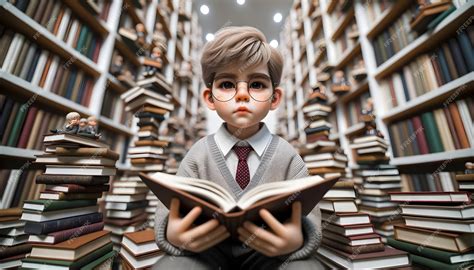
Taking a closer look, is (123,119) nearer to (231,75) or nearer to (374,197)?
(231,75)

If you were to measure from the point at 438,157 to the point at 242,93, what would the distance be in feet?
4.86

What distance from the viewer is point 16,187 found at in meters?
1.19

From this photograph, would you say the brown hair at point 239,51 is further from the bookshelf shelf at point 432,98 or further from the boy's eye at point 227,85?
the bookshelf shelf at point 432,98

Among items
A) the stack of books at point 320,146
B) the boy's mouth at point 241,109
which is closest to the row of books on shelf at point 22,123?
the boy's mouth at point 241,109

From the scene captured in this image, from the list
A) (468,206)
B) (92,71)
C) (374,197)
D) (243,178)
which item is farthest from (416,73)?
(92,71)

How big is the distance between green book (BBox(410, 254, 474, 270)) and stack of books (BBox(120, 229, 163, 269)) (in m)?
1.15

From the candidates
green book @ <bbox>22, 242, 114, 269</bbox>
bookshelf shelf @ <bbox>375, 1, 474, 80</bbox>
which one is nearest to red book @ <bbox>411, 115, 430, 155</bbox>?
bookshelf shelf @ <bbox>375, 1, 474, 80</bbox>

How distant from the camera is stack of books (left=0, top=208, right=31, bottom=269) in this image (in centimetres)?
83

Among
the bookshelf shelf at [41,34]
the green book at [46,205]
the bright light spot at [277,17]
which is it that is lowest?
the green book at [46,205]

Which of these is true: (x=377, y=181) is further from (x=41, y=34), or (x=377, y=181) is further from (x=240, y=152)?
(x=41, y=34)

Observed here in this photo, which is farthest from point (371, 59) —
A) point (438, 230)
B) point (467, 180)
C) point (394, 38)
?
point (438, 230)

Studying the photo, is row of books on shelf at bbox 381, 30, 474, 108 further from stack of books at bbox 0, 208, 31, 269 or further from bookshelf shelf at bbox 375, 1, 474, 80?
stack of books at bbox 0, 208, 31, 269

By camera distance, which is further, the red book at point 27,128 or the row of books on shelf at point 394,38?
the row of books on shelf at point 394,38

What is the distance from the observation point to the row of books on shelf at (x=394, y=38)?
159 cm
